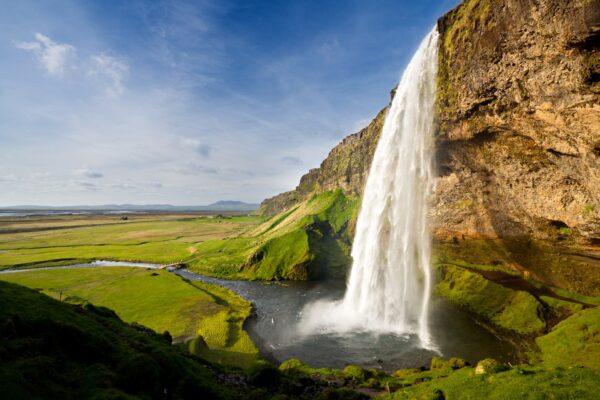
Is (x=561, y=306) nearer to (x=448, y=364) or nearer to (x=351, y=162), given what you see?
(x=448, y=364)

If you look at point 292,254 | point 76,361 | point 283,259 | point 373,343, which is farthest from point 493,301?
point 76,361

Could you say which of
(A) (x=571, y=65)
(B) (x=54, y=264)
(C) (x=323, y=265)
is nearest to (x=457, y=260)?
(C) (x=323, y=265)

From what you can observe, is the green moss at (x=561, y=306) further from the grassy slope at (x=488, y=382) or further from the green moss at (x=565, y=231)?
the grassy slope at (x=488, y=382)

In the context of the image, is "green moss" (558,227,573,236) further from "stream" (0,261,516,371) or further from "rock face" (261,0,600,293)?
"stream" (0,261,516,371)

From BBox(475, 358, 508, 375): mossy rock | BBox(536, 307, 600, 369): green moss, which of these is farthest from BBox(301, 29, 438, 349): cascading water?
BBox(475, 358, 508, 375): mossy rock

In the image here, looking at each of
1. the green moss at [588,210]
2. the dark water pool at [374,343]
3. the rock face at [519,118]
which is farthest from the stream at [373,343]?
the green moss at [588,210]

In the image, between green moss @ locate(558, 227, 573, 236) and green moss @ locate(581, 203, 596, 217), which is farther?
green moss @ locate(558, 227, 573, 236)

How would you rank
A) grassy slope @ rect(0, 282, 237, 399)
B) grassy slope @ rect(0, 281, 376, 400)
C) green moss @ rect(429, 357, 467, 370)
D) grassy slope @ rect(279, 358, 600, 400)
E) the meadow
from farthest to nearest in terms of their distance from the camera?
the meadow
green moss @ rect(429, 357, 467, 370)
grassy slope @ rect(279, 358, 600, 400)
grassy slope @ rect(0, 281, 376, 400)
grassy slope @ rect(0, 282, 237, 399)

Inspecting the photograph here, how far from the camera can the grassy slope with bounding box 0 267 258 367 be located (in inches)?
1374

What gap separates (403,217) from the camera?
48.9 m

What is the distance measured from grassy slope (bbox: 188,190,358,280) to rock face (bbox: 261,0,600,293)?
2858 cm

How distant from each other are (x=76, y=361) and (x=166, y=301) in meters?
34.4

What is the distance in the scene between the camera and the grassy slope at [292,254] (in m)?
70.1

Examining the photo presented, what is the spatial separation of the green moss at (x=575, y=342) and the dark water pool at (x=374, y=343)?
322 cm
